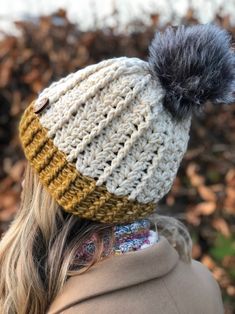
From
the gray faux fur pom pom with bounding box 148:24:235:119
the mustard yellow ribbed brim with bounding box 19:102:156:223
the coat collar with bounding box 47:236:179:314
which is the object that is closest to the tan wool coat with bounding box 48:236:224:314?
the coat collar with bounding box 47:236:179:314

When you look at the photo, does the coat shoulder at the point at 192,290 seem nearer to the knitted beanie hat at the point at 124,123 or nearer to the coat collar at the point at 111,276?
the coat collar at the point at 111,276

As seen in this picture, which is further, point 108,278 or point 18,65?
point 18,65

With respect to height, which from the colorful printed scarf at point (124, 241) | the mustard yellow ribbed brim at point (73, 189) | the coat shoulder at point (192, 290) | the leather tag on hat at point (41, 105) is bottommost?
the coat shoulder at point (192, 290)

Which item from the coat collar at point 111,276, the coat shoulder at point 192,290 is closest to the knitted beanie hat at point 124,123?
→ the coat collar at point 111,276

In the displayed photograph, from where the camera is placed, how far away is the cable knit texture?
1947mm

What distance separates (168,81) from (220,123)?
6.08ft

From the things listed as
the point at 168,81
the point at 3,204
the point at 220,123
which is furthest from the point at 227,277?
the point at 168,81

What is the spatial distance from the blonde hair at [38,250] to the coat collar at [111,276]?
1.1 inches

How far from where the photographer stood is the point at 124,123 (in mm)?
1957

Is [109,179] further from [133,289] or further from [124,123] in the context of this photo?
[133,289]

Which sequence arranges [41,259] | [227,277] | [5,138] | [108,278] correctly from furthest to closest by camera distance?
1. [5,138]
2. [227,277]
3. [41,259]
4. [108,278]

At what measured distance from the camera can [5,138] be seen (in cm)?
444

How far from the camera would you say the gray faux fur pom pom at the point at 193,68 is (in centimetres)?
201

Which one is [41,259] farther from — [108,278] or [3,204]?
[3,204]
